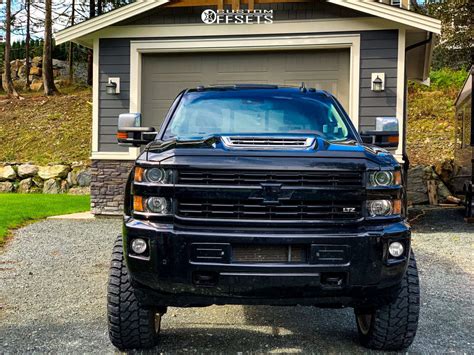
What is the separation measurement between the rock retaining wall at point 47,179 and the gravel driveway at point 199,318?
9390 millimetres

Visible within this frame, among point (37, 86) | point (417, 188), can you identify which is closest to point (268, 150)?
point (417, 188)

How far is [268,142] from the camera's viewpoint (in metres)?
3.43

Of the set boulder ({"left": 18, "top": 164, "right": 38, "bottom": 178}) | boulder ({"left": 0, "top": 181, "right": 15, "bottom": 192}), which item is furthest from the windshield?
boulder ({"left": 0, "top": 181, "right": 15, "bottom": 192})

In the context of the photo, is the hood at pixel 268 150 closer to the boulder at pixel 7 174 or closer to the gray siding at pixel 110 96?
the gray siding at pixel 110 96

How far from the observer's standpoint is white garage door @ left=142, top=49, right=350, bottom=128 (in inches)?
396

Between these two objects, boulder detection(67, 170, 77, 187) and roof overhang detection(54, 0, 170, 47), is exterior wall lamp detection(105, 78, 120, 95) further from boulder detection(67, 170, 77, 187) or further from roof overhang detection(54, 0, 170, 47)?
boulder detection(67, 170, 77, 187)

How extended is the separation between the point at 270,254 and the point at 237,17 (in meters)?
7.89

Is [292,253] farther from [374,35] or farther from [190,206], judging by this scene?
[374,35]

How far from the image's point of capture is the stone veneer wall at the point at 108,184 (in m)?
10.5

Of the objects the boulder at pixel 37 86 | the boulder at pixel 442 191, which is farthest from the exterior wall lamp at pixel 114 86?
the boulder at pixel 37 86

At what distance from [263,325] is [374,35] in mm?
6981

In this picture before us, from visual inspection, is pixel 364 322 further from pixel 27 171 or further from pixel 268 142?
pixel 27 171

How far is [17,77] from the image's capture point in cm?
2984

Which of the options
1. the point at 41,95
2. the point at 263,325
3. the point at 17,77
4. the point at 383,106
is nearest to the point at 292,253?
the point at 263,325
